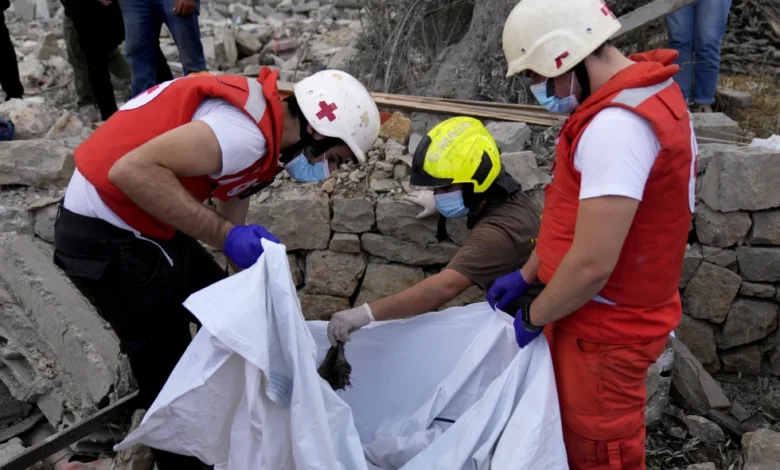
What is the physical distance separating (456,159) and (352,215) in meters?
1.20

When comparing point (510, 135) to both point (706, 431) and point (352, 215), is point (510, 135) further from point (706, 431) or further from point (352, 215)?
point (706, 431)

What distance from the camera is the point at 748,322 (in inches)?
153

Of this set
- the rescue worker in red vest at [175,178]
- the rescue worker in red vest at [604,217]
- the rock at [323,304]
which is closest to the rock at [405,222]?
the rock at [323,304]

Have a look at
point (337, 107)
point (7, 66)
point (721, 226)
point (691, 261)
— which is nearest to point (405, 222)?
point (337, 107)

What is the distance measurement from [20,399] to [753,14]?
683 cm

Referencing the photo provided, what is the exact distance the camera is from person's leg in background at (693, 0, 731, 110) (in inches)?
181

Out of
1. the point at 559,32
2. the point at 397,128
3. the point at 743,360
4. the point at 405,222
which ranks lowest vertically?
the point at 743,360

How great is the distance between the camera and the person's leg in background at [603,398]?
224cm

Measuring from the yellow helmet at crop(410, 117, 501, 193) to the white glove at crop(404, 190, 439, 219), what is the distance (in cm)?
71

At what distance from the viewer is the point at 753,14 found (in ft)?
22.5

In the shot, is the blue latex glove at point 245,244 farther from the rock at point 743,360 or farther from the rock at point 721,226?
the rock at point 743,360

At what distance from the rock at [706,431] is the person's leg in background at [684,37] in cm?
227

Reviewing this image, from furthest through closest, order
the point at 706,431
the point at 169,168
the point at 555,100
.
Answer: the point at 706,431 < the point at 169,168 < the point at 555,100

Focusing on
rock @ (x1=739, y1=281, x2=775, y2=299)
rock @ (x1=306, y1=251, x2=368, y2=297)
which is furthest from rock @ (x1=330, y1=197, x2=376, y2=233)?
rock @ (x1=739, y1=281, x2=775, y2=299)
